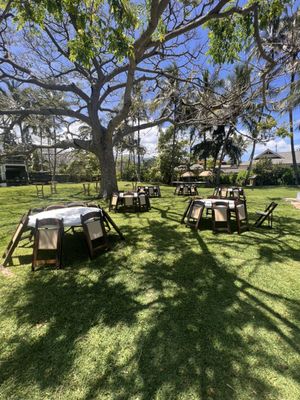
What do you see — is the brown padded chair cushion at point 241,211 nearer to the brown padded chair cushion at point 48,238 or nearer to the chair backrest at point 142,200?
the chair backrest at point 142,200

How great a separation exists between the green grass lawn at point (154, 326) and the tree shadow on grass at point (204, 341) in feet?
0.03

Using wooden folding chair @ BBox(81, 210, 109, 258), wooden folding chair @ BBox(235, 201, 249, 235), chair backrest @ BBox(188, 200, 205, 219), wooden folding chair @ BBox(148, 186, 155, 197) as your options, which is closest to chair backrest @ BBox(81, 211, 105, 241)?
wooden folding chair @ BBox(81, 210, 109, 258)

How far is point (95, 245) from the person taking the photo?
16.7ft

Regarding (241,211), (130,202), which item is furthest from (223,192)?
(241,211)

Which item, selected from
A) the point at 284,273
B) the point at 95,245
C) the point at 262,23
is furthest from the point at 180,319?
the point at 262,23

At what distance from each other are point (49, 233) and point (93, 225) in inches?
34.3

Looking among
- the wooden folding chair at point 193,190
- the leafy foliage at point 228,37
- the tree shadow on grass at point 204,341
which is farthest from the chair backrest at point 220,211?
the wooden folding chair at point 193,190

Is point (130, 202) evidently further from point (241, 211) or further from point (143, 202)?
point (241, 211)

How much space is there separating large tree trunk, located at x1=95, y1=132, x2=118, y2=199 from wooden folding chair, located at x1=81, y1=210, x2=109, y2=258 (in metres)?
7.09

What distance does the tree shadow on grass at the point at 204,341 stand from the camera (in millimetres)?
1975

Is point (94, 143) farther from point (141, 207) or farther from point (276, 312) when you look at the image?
point (276, 312)

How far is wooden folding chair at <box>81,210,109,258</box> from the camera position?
15.0ft

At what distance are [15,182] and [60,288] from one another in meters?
27.4

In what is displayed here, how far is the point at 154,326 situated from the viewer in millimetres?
2715
